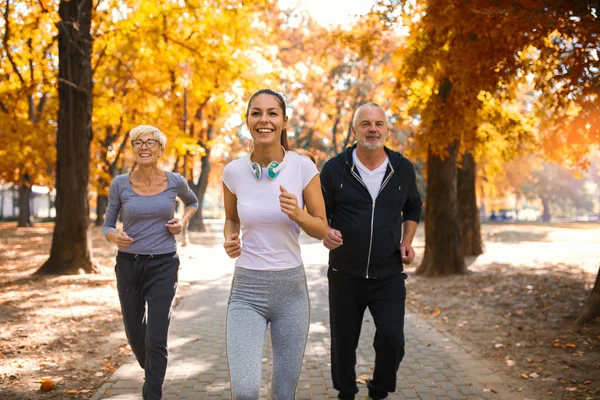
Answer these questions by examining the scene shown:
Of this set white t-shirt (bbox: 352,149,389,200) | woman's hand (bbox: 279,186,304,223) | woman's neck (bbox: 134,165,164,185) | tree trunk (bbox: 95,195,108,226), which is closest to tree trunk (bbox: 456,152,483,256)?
white t-shirt (bbox: 352,149,389,200)

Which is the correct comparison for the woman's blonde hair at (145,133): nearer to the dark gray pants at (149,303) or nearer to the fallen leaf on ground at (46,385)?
the dark gray pants at (149,303)

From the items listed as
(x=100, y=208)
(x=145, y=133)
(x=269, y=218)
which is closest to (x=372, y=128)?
(x=269, y=218)

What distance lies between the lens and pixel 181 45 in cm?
1427

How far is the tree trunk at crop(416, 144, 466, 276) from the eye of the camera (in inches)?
536

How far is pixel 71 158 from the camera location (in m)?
12.4

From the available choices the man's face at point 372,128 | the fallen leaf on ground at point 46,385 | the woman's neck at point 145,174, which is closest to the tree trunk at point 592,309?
the man's face at point 372,128

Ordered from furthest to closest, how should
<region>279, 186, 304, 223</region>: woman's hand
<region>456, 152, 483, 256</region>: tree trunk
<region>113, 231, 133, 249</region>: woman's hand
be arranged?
1. <region>456, 152, 483, 256</region>: tree trunk
2. <region>113, 231, 133, 249</region>: woman's hand
3. <region>279, 186, 304, 223</region>: woman's hand

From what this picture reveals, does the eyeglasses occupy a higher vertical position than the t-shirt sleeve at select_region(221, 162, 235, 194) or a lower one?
higher

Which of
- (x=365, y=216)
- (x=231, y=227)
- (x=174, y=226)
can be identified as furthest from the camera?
(x=174, y=226)

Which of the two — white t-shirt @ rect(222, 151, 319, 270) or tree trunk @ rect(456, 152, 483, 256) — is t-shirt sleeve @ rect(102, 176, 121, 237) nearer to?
white t-shirt @ rect(222, 151, 319, 270)

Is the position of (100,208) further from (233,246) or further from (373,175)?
(233,246)

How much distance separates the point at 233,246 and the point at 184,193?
1874 mm

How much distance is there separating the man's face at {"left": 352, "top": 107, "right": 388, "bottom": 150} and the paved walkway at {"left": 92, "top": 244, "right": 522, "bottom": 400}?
2.31 m

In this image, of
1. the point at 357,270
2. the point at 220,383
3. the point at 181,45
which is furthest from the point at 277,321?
the point at 181,45
